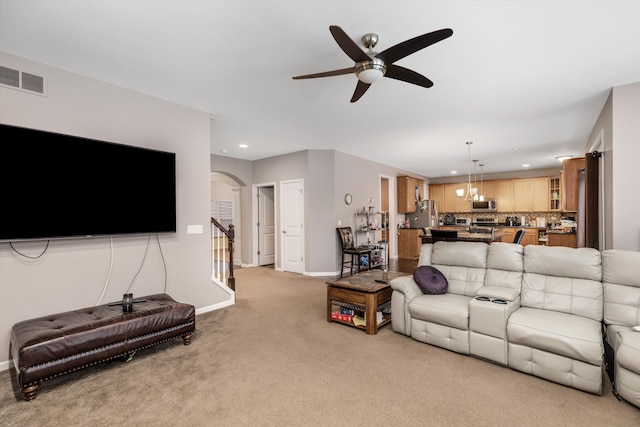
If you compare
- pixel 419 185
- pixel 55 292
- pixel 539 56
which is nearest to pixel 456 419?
pixel 539 56

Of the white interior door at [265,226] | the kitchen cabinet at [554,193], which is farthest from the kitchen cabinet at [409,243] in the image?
the kitchen cabinet at [554,193]

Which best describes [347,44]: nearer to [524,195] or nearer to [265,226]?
[265,226]

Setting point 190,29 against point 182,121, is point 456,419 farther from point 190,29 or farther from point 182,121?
point 182,121

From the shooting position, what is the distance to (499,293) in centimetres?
283

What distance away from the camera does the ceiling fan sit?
1.92 m

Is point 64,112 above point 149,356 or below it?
above

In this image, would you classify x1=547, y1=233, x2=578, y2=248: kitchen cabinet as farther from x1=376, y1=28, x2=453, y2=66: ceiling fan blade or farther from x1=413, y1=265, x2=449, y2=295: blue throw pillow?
x1=376, y1=28, x2=453, y2=66: ceiling fan blade

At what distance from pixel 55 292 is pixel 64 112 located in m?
1.77

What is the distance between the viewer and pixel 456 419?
1.93 meters

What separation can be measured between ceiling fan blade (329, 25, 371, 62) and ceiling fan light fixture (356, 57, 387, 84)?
0.04 metres

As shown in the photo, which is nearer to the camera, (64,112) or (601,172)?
(64,112)

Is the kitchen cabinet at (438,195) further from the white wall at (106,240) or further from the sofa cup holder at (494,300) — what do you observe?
the white wall at (106,240)

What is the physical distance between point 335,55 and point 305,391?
286cm

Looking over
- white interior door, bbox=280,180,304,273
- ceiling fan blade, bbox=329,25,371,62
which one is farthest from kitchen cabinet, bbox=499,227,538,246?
ceiling fan blade, bbox=329,25,371,62
